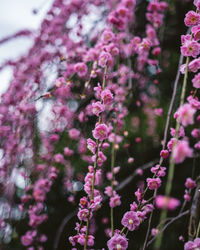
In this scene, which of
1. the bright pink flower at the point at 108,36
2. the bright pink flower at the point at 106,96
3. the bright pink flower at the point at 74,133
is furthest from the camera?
the bright pink flower at the point at 74,133

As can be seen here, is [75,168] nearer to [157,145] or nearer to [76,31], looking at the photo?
[157,145]

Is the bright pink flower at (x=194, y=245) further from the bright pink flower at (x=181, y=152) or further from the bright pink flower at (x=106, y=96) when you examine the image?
the bright pink flower at (x=106, y=96)

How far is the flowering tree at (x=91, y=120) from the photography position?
1.39 metres

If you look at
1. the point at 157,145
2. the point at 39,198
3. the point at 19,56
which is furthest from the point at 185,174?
the point at 19,56

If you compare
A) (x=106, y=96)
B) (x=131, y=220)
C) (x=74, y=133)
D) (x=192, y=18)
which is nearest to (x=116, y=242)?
(x=131, y=220)

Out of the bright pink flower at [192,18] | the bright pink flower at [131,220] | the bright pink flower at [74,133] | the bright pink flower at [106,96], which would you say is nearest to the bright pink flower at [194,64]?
the bright pink flower at [192,18]

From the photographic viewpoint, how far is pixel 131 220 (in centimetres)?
84

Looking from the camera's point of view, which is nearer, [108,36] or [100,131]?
[100,131]

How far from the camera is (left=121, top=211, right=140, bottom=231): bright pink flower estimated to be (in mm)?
840

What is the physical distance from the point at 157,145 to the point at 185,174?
0.34 meters

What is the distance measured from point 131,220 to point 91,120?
1015 millimetres

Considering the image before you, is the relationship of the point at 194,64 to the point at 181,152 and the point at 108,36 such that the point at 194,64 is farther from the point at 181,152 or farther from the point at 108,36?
the point at 108,36

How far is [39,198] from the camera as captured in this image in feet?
5.04

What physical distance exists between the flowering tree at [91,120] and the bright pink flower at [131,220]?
21 centimetres
